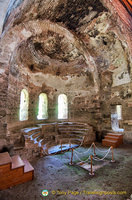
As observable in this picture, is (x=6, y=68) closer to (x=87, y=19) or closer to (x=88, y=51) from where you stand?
(x=87, y=19)

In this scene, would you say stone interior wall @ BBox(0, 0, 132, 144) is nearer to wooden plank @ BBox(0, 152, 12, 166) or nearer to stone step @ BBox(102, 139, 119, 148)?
wooden plank @ BBox(0, 152, 12, 166)

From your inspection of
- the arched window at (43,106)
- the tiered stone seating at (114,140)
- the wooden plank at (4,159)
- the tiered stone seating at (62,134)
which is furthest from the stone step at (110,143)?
the wooden plank at (4,159)

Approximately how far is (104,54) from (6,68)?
7670mm

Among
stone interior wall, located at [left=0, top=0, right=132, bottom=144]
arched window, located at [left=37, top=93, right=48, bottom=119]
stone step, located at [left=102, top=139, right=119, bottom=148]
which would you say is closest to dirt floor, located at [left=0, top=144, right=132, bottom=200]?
stone interior wall, located at [left=0, top=0, right=132, bottom=144]

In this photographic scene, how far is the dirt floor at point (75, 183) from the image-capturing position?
3.23 m

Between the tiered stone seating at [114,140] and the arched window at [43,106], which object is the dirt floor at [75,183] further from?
the arched window at [43,106]

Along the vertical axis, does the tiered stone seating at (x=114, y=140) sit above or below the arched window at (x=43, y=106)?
below

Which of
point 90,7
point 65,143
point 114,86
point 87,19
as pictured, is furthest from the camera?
point 114,86

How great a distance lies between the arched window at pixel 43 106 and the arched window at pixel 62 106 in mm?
1664

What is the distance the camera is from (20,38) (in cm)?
569

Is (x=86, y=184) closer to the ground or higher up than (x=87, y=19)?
closer to the ground

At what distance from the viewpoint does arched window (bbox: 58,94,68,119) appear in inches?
476

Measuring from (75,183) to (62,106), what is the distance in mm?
8839

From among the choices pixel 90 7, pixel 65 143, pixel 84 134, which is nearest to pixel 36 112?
pixel 65 143
